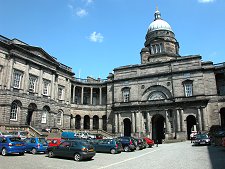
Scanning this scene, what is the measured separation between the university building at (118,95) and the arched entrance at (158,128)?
22cm

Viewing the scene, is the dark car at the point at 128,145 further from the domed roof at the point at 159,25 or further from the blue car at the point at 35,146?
the domed roof at the point at 159,25

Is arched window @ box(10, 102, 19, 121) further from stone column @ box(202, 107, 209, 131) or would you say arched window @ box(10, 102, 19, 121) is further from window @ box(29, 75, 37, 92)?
stone column @ box(202, 107, 209, 131)

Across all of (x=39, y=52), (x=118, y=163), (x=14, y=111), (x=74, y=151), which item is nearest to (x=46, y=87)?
(x=39, y=52)

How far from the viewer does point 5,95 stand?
32.9 metres

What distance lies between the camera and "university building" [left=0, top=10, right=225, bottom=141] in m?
35.5

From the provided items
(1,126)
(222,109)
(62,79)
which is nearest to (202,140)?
(222,109)

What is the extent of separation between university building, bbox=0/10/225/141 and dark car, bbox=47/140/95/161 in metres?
17.5

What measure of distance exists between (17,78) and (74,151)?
24.4 m

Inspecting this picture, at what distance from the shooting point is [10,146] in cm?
1692

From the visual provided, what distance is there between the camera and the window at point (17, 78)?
3507cm

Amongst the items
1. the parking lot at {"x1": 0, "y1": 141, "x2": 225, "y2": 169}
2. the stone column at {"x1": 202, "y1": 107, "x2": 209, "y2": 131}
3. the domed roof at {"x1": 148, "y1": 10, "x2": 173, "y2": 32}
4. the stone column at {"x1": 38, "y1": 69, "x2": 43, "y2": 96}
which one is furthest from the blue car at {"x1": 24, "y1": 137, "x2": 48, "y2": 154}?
the domed roof at {"x1": 148, "y1": 10, "x2": 173, "y2": 32}

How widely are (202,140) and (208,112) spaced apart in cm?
1546

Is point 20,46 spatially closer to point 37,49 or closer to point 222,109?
point 37,49

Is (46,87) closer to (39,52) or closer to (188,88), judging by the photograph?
(39,52)
